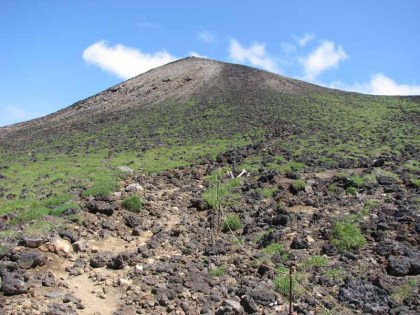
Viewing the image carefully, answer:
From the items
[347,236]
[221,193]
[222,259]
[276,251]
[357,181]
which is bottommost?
[222,259]

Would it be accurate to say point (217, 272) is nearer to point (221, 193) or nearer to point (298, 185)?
point (221, 193)

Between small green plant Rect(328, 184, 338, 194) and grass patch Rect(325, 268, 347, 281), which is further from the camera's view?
small green plant Rect(328, 184, 338, 194)

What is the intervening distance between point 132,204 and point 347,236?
8.58 m

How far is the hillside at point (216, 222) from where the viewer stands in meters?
10.9

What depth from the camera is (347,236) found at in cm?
1395

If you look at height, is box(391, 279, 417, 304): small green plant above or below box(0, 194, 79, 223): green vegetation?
below

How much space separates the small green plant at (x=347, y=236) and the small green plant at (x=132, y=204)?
25.7 feet

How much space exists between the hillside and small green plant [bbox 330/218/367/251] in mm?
48

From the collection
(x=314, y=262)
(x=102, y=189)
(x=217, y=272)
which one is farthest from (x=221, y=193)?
(x=314, y=262)

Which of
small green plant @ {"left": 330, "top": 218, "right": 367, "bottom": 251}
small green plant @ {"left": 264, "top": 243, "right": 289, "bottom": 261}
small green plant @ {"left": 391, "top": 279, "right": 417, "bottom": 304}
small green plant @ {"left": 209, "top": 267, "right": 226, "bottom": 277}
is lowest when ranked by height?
small green plant @ {"left": 391, "top": 279, "right": 417, "bottom": 304}

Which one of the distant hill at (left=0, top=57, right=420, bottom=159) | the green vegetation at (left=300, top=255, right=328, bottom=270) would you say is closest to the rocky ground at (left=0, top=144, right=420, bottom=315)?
the green vegetation at (left=300, top=255, right=328, bottom=270)

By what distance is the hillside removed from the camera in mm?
10945

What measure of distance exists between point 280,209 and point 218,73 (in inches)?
1905

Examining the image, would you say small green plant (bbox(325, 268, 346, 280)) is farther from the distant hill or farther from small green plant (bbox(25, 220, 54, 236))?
the distant hill
